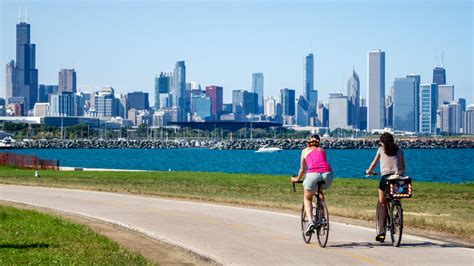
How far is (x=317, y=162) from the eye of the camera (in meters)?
18.4

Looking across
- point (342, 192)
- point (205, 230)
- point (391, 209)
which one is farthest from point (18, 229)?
point (342, 192)

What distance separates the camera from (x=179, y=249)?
18438 mm

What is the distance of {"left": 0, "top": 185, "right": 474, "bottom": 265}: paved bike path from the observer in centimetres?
1695

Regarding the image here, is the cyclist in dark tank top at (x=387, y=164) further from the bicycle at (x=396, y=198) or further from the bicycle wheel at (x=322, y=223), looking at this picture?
the bicycle wheel at (x=322, y=223)

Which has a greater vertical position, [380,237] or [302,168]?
[302,168]

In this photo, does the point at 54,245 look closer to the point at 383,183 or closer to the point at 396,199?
the point at 383,183

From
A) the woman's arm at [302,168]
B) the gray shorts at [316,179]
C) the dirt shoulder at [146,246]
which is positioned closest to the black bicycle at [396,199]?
the gray shorts at [316,179]

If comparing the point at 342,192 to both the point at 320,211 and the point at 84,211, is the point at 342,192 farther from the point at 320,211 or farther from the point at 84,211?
the point at 320,211

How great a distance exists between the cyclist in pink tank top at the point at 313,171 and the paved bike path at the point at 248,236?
3.01ft

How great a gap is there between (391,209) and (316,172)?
59.9 inches

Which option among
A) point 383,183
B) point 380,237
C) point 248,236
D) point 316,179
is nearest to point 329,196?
point 248,236

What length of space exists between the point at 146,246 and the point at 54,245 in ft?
5.56

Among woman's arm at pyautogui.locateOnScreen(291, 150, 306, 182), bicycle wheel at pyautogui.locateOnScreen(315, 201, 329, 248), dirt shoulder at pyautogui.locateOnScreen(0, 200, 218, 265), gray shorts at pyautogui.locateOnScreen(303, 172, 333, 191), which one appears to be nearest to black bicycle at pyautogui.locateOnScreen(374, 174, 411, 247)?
gray shorts at pyautogui.locateOnScreen(303, 172, 333, 191)

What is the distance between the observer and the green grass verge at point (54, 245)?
54.1 feet
